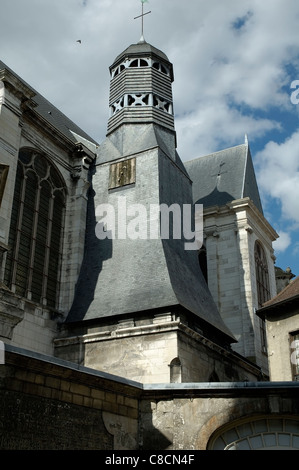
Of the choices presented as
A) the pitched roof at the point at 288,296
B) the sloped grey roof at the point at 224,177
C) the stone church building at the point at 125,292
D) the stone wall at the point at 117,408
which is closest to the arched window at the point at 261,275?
the stone church building at the point at 125,292

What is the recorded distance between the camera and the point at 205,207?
72.1 feet

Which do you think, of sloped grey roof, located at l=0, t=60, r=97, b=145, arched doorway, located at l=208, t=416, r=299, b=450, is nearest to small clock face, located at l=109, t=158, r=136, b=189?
sloped grey roof, located at l=0, t=60, r=97, b=145

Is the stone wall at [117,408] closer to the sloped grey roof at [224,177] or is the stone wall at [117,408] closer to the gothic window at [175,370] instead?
the gothic window at [175,370]

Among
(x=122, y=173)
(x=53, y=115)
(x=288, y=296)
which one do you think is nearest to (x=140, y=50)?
(x=53, y=115)

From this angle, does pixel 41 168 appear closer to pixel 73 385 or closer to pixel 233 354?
pixel 233 354

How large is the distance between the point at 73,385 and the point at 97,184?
1003cm

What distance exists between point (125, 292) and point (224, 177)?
36.3 ft

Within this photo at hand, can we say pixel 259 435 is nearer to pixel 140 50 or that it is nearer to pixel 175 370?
pixel 175 370

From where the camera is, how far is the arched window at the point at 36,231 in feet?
45.8

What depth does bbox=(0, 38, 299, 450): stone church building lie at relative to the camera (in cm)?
773

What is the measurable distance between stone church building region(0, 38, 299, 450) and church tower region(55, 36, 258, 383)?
0.12 feet

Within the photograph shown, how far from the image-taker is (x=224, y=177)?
23.8m
